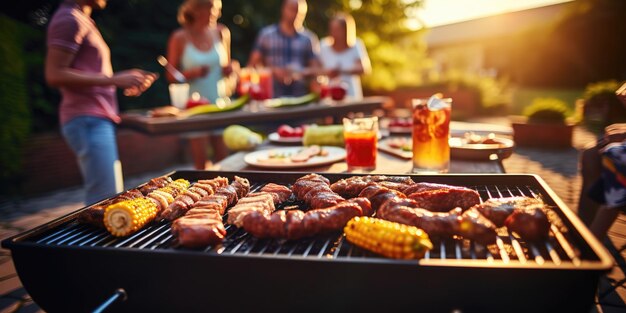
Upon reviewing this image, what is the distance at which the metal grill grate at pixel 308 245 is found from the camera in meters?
1.44

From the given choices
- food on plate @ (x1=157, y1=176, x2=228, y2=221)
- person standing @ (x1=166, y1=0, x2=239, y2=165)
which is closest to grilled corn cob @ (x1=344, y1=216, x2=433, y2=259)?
food on plate @ (x1=157, y1=176, x2=228, y2=221)

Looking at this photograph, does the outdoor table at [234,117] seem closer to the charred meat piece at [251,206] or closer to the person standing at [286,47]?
the person standing at [286,47]

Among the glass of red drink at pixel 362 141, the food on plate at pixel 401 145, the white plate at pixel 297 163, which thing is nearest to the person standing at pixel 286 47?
the food on plate at pixel 401 145

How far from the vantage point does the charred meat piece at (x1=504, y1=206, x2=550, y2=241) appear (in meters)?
1.50

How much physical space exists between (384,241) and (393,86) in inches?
692

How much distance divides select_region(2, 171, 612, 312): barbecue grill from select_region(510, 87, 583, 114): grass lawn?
18.8m

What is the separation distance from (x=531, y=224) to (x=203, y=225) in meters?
1.23

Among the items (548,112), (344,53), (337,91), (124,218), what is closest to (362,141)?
(124,218)

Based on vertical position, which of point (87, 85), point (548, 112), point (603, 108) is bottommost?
point (603, 108)

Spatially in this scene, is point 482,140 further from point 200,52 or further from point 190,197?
point 200,52

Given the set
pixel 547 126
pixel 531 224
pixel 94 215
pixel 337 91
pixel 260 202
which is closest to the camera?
pixel 531 224

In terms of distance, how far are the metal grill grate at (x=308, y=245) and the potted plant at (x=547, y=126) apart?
891 centimetres

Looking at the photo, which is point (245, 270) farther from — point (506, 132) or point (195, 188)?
point (506, 132)

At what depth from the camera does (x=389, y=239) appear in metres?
1.40
